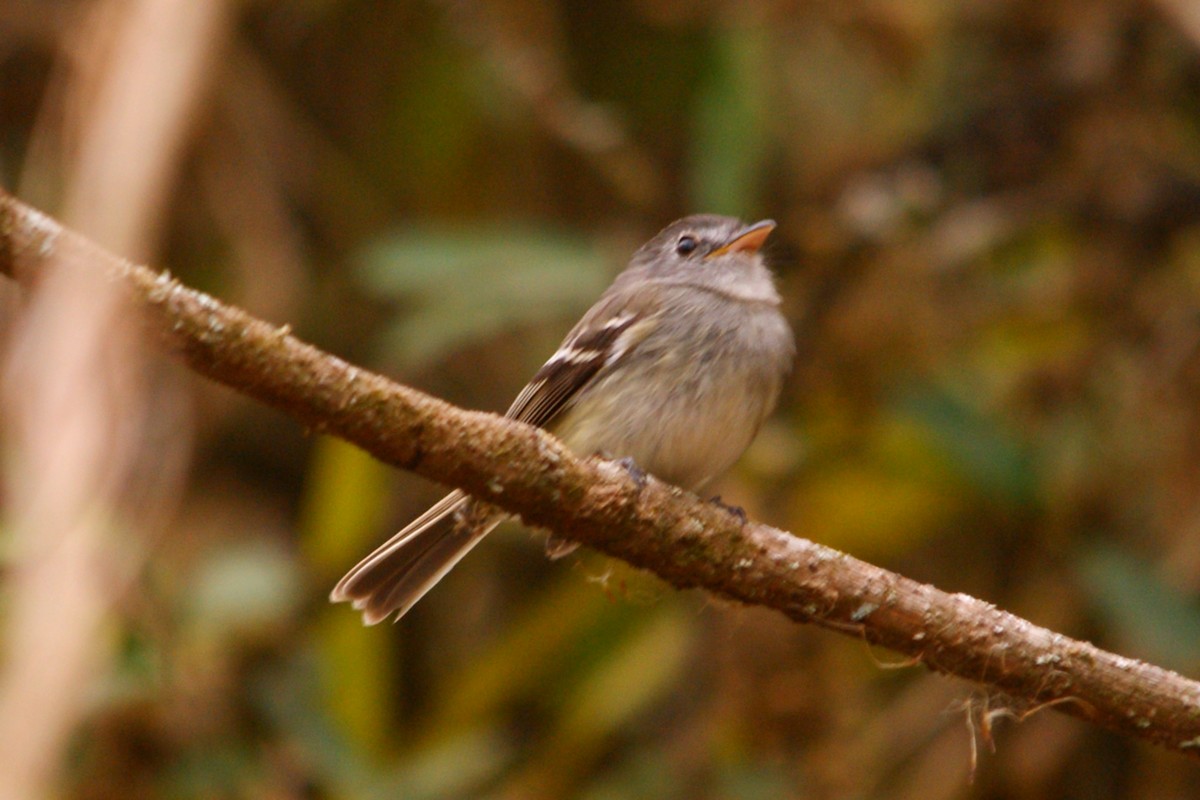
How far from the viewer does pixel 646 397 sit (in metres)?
3.80

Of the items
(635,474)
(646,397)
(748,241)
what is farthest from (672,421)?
(748,241)

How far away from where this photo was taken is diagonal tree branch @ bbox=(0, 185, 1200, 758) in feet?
7.92

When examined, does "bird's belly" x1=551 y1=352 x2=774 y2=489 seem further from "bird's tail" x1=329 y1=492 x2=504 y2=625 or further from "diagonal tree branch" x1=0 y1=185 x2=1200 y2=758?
"diagonal tree branch" x1=0 y1=185 x2=1200 y2=758

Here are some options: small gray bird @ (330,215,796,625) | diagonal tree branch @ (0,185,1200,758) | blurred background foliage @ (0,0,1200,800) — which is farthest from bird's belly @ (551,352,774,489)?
diagonal tree branch @ (0,185,1200,758)

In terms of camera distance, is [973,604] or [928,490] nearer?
[973,604]

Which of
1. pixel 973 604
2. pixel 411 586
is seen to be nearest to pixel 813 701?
pixel 411 586

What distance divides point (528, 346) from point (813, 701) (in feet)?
7.05

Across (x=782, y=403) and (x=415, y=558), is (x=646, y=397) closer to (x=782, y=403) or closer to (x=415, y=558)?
(x=415, y=558)

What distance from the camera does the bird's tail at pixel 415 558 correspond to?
145 inches

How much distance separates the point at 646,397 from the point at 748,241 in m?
0.82

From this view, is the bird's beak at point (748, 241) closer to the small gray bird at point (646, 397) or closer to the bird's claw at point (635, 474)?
the small gray bird at point (646, 397)

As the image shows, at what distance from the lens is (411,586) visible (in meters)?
3.73

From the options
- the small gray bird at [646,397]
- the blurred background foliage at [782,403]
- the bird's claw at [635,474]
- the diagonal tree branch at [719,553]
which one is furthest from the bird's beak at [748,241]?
the diagonal tree branch at [719,553]

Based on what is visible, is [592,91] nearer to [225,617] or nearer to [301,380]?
[225,617]
